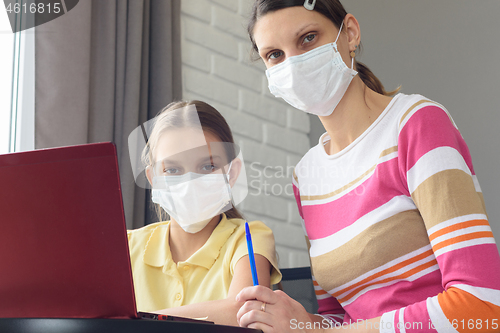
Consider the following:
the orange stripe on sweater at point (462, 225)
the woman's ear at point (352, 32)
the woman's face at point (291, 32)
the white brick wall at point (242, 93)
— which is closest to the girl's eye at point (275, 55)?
the woman's face at point (291, 32)

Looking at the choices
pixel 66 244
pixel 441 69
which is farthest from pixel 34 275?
pixel 441 69

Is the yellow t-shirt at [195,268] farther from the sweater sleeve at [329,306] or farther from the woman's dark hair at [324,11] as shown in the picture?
the woman's dark hair at [324,11]

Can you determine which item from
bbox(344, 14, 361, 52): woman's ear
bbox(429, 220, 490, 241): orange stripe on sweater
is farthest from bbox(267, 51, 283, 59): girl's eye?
bbox(429, 220, 490, 241): orange stripe on sweater

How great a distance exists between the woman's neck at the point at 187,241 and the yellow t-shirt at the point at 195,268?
0.06 feet

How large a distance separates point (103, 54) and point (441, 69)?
→ 122 cm

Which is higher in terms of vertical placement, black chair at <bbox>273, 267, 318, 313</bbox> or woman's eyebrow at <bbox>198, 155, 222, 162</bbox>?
woman's eyebrow at <bbox>198, 155, 222, 162</bbox>

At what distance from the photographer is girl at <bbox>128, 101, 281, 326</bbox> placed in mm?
865

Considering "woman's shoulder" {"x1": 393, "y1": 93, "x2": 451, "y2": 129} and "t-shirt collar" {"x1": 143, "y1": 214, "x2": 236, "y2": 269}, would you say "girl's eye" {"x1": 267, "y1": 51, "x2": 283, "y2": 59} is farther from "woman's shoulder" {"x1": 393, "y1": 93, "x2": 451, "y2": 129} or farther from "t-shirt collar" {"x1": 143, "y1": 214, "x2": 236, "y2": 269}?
"t-shirt collar" {"x1": 143, "y1": 214, "x2": 236, "y2": 269}

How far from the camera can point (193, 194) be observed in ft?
2.88

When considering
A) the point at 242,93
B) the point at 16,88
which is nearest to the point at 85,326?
the point at 16,88

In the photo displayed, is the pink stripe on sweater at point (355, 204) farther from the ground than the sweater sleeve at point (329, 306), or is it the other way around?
the pink stripe on sweater at point (355, 204)

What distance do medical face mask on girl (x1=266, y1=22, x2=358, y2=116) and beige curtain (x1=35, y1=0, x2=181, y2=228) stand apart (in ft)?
1.52

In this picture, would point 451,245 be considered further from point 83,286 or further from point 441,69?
point 441,69

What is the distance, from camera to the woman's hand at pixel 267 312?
605 mm
